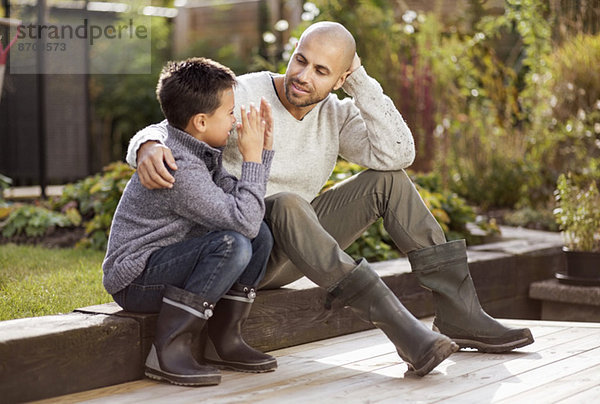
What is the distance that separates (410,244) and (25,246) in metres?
2.22

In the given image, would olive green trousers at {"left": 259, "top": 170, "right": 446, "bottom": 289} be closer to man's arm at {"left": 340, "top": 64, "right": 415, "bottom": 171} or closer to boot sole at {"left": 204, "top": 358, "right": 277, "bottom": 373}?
man's arm at {"left": 340, "top": 64, "right": 415, "bottom": 171}

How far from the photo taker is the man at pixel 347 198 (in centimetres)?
252

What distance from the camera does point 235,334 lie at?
2.60m

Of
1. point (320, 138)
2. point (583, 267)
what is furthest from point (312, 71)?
point (583, 267)

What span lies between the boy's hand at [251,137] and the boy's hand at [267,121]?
2.6 inches

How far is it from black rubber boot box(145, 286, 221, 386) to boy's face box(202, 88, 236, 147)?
0.46 m

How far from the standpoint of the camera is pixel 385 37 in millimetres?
7207

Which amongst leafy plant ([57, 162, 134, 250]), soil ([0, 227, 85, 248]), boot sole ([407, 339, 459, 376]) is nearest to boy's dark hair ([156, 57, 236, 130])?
boot sole ([407, 339, 459, 376])

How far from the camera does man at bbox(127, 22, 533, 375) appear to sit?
2.52 m

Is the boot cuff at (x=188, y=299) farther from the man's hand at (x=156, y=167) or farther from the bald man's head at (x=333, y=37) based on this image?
the bald man's head at (x=333, y=37)

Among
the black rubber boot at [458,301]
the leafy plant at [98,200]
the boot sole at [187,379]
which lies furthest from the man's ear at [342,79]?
the leafy plant at [98,200]

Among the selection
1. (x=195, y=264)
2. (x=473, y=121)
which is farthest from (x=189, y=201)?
(x=473, y=121)

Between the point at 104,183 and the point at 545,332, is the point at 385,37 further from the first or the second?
the point at 545,332

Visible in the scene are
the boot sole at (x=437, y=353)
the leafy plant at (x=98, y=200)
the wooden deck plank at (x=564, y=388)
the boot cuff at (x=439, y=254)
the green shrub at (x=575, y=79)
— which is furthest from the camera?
the green shrub at (x=575, y=79)
